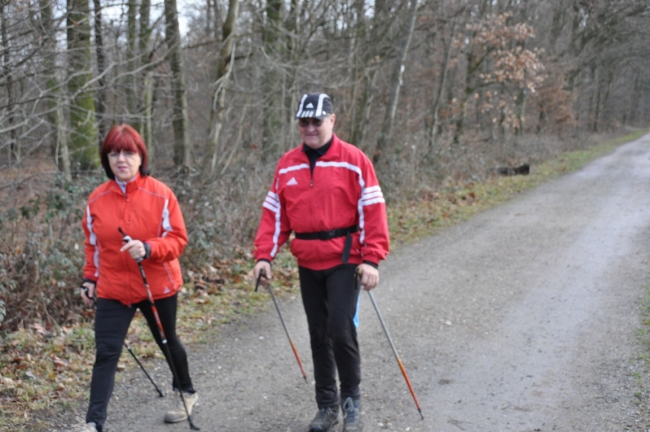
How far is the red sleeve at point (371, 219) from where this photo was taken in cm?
373

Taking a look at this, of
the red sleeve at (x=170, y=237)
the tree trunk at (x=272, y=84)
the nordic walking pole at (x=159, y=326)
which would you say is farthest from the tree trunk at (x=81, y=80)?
the nordic walking pole at (x=159, y=326)

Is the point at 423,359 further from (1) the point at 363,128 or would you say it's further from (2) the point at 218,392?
(1) the point at 363,128

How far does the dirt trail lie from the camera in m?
4.33

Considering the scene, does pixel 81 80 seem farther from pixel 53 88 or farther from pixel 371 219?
pixel 371 219

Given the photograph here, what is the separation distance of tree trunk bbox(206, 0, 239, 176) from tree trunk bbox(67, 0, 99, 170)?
180cm

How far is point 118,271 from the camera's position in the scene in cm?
385

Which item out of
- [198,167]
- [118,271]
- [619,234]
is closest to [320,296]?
[118,271]

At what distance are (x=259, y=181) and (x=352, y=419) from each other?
6.80 m

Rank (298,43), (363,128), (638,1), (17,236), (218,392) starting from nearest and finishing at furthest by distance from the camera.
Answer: (218,392), (17,236), (298,43), (363,128), (638,1)

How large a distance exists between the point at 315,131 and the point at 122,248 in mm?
1347

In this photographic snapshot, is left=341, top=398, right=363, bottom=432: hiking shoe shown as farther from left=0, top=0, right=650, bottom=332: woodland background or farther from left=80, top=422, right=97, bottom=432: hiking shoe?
left=0, top=0, right=650, bottom=332: woodland background

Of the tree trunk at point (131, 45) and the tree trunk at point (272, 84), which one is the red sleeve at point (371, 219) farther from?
the tree trunk at point (272, 84)

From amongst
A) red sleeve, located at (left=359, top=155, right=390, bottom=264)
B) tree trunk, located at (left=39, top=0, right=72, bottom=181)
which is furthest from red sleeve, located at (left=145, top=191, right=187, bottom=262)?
tree trunk, located at (left=39, top=0, right=72, bottom=181)

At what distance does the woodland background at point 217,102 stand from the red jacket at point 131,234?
2.07 meters
